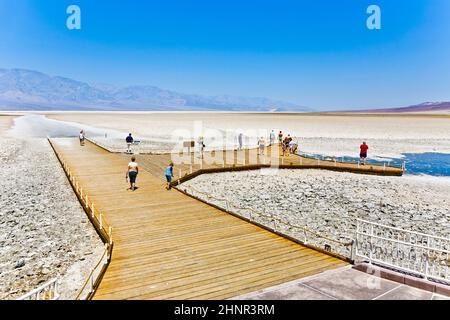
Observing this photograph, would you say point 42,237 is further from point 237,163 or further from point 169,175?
point 237,163

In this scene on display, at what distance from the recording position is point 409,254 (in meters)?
9.34

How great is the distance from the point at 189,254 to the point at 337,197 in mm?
13160

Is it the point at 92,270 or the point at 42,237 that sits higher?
the point at 92,270

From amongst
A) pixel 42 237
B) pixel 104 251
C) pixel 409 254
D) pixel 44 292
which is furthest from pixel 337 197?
pixel 44 292

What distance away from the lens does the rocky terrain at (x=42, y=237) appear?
1091 centimetres

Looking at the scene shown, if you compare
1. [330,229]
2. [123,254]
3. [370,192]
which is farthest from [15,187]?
[370,192]

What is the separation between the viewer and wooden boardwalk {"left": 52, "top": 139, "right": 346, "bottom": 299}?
8.44 metres

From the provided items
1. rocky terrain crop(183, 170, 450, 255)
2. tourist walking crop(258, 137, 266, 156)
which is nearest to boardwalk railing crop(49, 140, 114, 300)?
rocky terrain crop(183, 170, 450, 255)

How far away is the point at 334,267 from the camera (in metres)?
9.40

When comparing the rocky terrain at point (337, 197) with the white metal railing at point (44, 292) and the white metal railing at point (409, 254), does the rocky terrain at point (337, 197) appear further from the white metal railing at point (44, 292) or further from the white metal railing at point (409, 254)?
the white metal railing at point (44, 292)

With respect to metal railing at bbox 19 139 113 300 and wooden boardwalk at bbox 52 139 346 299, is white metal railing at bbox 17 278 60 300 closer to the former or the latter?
metal railing at bbox 19 139 113 300
